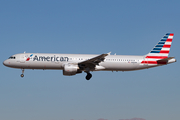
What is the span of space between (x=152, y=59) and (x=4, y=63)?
24.4 m

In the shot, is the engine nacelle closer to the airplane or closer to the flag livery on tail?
the airplane

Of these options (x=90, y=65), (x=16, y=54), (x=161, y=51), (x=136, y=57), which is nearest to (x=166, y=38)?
(x=161, y=51)

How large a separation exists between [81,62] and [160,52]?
48.4ft

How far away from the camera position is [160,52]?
5022cm

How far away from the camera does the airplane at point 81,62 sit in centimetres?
4484

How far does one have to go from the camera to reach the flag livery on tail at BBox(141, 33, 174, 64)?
4830cm

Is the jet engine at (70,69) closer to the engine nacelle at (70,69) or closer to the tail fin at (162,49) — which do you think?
the engine nacelle at (70,69)

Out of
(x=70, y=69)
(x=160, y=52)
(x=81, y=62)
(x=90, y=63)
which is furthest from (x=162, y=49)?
(x=70, y=69)

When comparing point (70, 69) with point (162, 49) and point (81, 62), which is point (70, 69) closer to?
point (81, 62)

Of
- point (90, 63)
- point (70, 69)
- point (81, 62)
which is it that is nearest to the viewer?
point (70, 69)

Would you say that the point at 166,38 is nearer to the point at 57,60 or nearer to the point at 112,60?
the point at 112,60

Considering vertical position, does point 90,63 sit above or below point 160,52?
below

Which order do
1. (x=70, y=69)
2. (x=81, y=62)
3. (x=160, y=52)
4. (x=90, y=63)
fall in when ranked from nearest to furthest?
1. (x=70, y=69)
2. (x=81, y=62)
3. (x=90, y=63)
4. (x=160, y=52)

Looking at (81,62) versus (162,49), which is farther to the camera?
(162,49)
